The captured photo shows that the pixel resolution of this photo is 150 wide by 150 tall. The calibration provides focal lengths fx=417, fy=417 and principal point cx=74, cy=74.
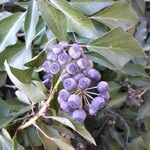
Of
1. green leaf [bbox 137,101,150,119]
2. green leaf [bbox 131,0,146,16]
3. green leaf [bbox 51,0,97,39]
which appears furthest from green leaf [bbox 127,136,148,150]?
green leaf [bbox 51,0,97,39]

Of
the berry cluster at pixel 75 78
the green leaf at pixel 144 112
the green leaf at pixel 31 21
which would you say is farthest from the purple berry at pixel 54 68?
the green leaf at pixel 144 112

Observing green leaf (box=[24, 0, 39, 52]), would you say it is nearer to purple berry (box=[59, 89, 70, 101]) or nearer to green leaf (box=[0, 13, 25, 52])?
green leaf (box=[0, 13, 25, 52])

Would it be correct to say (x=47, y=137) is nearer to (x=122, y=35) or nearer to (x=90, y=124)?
(x=122, y=35)

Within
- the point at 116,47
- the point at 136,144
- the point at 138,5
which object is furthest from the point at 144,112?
the point at 116,47

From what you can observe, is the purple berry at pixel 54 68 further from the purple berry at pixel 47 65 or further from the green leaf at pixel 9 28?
the green leaf at pixel 9 28

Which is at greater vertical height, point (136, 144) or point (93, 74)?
point (93, 74)

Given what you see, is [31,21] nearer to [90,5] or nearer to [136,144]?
[90,5]

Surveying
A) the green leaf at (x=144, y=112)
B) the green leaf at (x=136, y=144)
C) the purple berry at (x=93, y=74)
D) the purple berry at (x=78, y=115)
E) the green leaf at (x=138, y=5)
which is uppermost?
the purple berry at (x=93, y=74)
